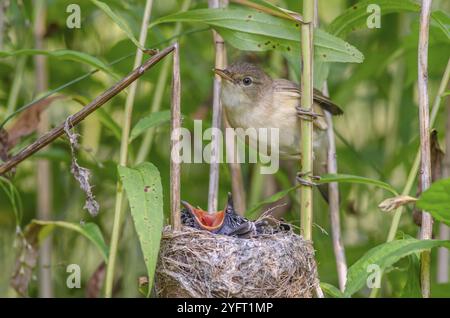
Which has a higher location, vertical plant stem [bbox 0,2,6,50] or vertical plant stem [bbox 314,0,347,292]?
vertical plant stem [bbox 0,2,6,50]

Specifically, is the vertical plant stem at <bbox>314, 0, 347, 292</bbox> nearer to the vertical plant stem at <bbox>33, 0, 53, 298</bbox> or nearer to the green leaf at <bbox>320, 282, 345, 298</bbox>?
the green leaf at <bbox>320, 282, 345, 298</bbox>

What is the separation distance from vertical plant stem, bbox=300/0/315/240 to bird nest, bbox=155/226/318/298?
0.38ft

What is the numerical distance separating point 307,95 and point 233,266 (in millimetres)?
596

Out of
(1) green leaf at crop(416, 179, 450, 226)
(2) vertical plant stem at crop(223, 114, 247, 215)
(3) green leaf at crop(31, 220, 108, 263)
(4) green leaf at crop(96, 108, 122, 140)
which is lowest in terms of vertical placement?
(3) green leaf at crop(31, 220, 108, 263)

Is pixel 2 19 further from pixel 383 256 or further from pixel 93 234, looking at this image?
pixel 383 256

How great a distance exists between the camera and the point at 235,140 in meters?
3.49

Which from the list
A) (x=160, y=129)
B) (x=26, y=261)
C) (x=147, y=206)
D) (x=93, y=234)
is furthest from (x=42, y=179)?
(x=147, y=206)

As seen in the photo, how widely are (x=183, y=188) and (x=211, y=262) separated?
65.5 inches

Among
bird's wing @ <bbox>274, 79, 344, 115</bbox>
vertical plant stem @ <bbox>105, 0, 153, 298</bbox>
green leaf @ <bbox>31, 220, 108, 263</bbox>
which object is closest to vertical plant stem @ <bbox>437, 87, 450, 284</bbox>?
bird's wing @ <bbox>274, 79, 344, 115</bbox>

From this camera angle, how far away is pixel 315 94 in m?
3.24

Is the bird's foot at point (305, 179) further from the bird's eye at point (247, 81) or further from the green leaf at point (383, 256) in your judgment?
the bird's eye at point (247, 81)

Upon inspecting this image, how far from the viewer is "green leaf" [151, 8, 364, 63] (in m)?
A: 2.62
